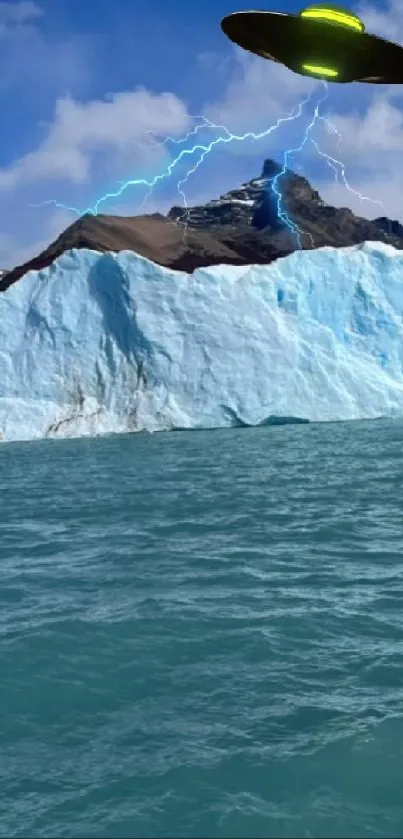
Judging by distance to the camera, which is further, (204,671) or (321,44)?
(204,671)

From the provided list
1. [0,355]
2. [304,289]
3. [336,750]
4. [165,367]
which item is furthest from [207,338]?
[336,750]

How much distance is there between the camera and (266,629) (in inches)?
172

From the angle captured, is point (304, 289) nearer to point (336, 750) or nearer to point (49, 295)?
point (49, 295)

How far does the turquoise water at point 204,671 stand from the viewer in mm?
2617

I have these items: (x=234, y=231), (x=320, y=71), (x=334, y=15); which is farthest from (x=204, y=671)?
(x=234, y=231)

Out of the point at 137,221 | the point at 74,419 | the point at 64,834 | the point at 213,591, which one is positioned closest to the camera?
the point at 64,834

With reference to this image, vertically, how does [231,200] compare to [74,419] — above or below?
above

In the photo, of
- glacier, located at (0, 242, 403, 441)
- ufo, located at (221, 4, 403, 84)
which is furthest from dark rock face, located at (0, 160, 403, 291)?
ufo, located at (221, 4, 403, 84)

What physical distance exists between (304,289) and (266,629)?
19356 millimetres

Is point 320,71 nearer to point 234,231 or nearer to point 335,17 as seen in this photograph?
point 335,17

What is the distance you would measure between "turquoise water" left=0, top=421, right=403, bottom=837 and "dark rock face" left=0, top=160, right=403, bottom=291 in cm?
1692

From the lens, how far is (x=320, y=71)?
152 centimetres

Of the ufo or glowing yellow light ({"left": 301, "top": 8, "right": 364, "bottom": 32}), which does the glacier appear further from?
glowing yellow light ({"left": 301, "top": 8, "right": 364, "bottom": 32})

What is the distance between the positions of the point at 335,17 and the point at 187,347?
2018 cm
